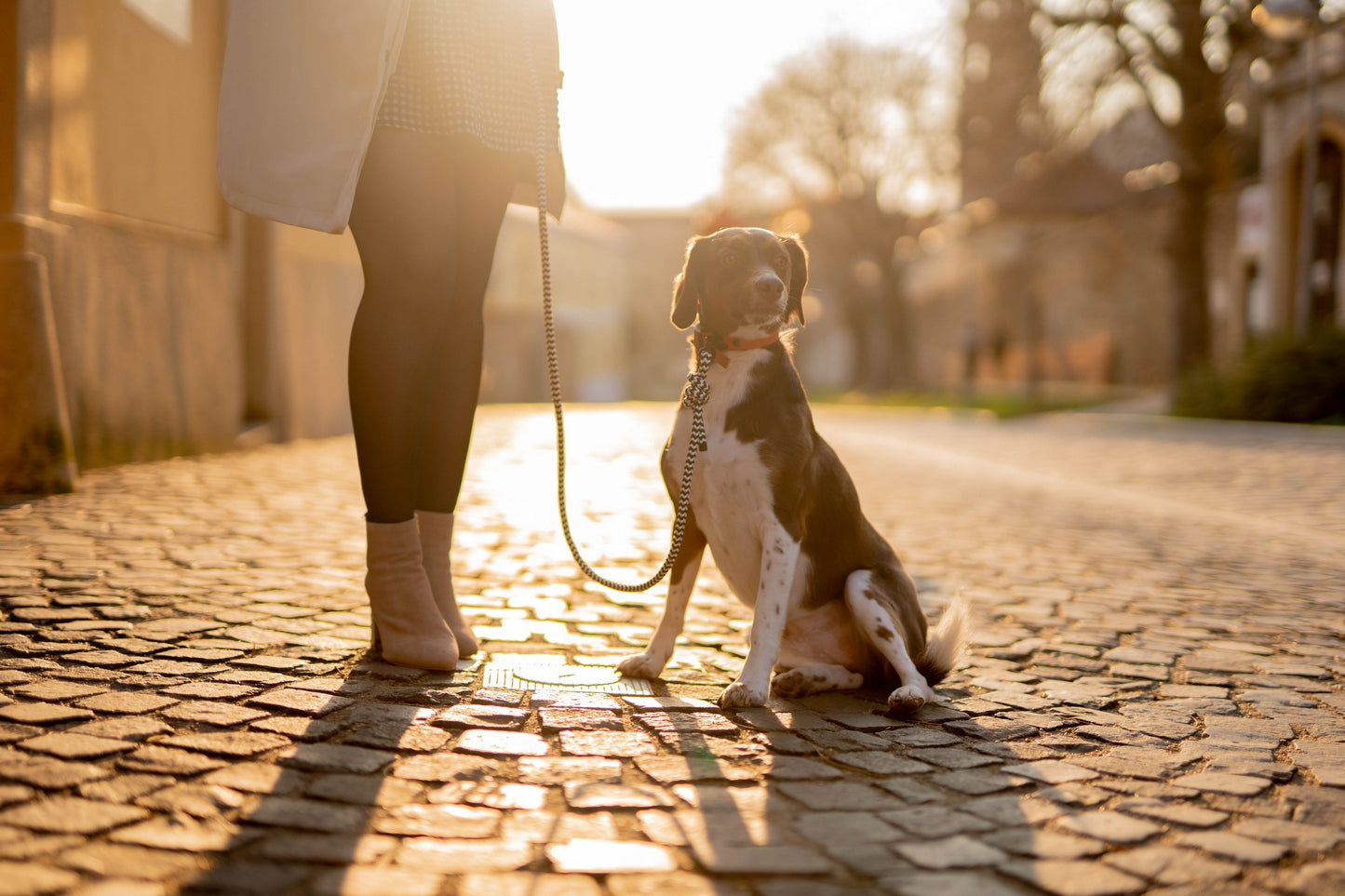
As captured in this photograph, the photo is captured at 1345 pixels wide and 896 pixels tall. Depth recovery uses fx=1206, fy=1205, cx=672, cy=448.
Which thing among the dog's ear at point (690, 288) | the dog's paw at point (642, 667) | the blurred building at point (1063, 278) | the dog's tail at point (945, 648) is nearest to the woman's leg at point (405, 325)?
the dog's paw at point (642, 667)

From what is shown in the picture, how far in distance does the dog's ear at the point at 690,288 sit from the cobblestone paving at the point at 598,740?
3.42 ft

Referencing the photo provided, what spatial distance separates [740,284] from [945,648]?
46.7 inches

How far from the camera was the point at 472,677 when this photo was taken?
10.6 ft

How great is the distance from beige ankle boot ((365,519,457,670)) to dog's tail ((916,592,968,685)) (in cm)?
133

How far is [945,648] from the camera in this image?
343 cm

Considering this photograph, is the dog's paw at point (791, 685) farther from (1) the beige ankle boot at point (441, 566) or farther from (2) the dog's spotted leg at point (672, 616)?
(1) the beige ankle boot at point (441, 566)

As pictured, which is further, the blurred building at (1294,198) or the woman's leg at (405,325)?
the blurred building at (1294,198)

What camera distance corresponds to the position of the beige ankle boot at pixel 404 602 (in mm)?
3150

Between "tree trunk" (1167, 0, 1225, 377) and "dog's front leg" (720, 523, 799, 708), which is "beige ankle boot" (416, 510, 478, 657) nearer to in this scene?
"dog's front leg" (720, 523, 799, 708)

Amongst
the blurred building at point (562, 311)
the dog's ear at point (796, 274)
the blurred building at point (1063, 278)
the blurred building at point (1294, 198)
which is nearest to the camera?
the dog's ear at point (796, 274)

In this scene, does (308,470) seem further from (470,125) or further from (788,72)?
(788,72)

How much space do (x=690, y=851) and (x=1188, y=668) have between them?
2350 mm

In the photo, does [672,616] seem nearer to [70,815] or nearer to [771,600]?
[771,600]

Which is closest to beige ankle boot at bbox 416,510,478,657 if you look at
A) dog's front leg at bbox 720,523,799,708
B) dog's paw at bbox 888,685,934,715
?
dog's front leg at bbox 720,523,799,708
